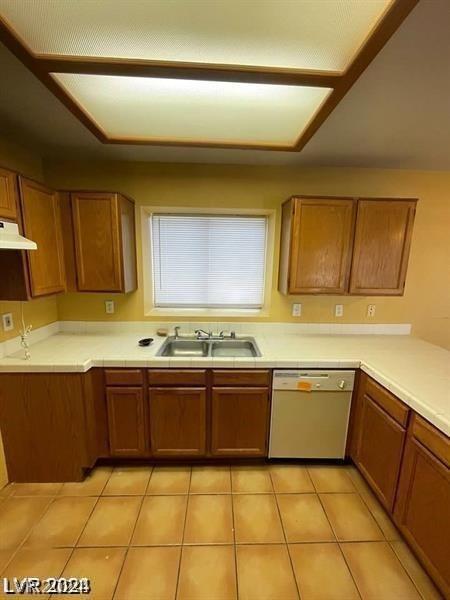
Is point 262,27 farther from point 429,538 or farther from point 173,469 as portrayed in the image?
point 173,469

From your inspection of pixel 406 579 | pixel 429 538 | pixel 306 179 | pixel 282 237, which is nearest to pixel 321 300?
pixel 282 237

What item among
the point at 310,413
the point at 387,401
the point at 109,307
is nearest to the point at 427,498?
the point at 387,401

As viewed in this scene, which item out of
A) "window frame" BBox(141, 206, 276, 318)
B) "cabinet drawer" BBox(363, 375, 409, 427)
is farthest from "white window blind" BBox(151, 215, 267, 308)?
"cabinet drawer" BBox(363, 375, 409, 427)

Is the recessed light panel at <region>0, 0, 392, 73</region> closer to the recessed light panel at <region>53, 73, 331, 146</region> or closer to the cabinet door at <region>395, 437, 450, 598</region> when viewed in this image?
the recessed light panel at <region>53, 73, 331, 146</region>

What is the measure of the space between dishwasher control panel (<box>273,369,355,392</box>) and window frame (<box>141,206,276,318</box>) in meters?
0.74

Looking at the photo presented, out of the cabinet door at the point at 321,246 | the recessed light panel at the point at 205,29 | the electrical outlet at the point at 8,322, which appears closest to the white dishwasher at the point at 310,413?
the cabinet door at the point at 321,246

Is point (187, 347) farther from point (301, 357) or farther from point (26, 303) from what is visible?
point (26, 303)

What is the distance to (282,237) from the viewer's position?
2.42m

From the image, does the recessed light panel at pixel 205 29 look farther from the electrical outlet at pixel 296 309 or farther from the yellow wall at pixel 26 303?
the electrical outlet at pixel 296 309

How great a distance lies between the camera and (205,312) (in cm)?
259

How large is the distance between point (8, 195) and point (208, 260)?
152 cm

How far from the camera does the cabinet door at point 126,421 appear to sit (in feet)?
6.40

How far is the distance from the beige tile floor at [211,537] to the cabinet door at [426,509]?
0.16 m

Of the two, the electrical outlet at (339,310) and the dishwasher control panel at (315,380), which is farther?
the electrical outlet at (339,310)
